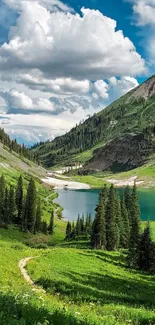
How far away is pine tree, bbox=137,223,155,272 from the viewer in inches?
2054

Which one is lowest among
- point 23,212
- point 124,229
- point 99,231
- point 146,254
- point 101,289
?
point 146,254

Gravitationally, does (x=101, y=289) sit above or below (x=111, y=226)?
below

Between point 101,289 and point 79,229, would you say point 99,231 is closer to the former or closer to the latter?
point 79,229

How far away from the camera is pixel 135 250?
53375 millimetres

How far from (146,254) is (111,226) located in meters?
31.7

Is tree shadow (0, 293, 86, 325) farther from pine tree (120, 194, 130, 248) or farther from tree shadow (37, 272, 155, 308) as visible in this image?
pine tree (120, 194, 130, 248)

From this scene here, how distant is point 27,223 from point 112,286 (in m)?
89.7

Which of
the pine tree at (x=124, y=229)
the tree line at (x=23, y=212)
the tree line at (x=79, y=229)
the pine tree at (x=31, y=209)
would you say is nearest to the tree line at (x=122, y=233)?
the pine tree at (x=124, y=229)

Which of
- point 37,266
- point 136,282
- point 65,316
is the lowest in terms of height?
point 136,282

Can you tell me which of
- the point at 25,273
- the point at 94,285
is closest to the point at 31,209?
the point at 25,273

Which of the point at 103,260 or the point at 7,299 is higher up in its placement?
the point at 7,299

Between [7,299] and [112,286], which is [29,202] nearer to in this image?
[112,286]

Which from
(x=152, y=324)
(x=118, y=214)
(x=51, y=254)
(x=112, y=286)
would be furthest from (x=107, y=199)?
(x=152, y=324)

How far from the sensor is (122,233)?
9319 centimetres
